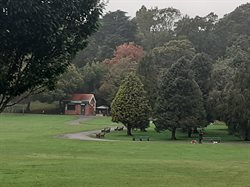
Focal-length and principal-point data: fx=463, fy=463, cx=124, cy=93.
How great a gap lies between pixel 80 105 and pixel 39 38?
320ft

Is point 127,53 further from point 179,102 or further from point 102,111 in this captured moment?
point 179,102

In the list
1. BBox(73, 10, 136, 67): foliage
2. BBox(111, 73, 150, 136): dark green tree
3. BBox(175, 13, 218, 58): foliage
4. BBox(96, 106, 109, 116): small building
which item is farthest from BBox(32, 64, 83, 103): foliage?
BBox(111, 73, 150, 136): dark green tree

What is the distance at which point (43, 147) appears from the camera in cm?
4338

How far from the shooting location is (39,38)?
12.4 m

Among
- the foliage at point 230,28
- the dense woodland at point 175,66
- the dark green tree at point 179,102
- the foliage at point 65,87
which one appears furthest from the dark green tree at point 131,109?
the foliage at point 230,28

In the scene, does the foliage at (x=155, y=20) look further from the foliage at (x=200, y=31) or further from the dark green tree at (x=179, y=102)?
the dark green tree at (x=179, y=102)

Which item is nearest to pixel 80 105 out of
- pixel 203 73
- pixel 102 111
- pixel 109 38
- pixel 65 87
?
pixel 102 111

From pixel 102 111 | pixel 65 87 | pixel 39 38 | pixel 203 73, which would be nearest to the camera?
pixel 39 38

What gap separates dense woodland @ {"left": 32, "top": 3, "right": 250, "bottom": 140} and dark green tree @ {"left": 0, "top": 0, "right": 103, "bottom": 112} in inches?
117

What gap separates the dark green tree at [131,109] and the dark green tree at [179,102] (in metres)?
4.10

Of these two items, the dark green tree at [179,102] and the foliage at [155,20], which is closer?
the dark green tree at [179,102]

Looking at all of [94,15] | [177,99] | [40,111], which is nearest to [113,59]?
[40,111]

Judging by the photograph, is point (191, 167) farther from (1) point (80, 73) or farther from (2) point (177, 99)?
(1) point (80, 73)

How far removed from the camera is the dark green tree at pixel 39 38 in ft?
38.1
